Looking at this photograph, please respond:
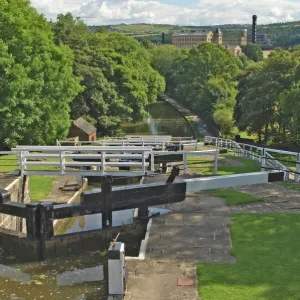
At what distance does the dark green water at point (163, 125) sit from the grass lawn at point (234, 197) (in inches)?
1660

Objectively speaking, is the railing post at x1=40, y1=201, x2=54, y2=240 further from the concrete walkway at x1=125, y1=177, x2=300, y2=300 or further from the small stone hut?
the small stone hut

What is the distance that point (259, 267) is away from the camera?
328 inches

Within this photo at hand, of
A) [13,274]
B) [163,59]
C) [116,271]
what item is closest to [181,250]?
[116,271]

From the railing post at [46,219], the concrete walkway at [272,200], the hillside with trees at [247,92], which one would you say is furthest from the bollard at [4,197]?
the hillside with trees at [247,92]

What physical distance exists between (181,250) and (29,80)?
16.9 metres

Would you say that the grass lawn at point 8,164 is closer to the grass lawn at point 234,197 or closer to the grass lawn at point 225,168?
the grass lawn at point 225,168

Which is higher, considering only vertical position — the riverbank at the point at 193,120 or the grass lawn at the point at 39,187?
the grass lawn at the point at 39,187

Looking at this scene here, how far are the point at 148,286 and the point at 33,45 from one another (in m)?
20.0

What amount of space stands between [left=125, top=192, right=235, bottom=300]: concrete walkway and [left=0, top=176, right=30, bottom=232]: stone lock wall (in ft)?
15.6

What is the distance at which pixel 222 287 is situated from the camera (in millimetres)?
7684

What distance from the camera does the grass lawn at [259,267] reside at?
7.47 meters

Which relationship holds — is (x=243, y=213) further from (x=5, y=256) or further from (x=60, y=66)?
(x=60, y=66)

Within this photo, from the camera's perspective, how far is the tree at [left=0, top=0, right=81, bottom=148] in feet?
74.5

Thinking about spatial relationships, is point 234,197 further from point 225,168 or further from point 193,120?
point 193,120
